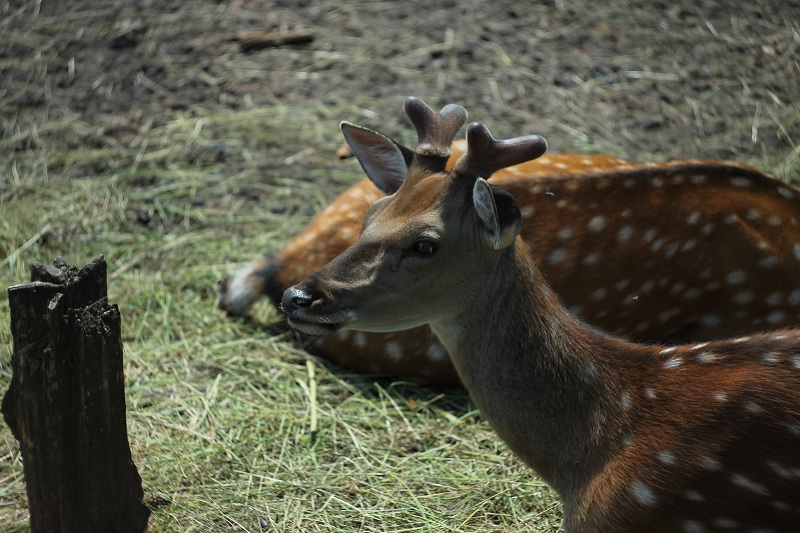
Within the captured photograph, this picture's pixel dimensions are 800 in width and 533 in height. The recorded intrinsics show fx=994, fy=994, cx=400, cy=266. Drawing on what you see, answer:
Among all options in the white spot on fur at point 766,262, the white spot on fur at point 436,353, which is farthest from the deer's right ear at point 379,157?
the white spot on fur at point 766,262

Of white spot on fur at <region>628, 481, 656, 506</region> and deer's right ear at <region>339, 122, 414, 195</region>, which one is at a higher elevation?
deer's right ear at <region>339, 122, 414, 195</region>

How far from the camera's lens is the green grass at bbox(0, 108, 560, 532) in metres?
4.21

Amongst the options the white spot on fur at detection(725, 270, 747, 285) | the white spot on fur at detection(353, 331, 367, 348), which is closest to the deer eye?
the white spot on fur at detection(353, 331, 367, 348)

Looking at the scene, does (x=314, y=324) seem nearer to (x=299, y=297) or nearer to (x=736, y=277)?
(x=299, y=297)

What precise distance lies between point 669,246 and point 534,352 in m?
1.58

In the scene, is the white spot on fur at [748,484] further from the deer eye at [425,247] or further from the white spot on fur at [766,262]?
the white spot on fur at [766,262]

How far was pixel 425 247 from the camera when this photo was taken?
354 centimetres

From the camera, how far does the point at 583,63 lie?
26.0 ft

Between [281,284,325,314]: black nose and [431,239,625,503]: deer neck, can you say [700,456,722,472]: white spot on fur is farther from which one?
[281,284,325,314]: black nose

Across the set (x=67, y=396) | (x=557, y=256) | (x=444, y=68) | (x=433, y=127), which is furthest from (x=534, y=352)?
(x=444, y=68)

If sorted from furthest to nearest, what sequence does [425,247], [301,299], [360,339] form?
[360,339] < [425,247] < [301,299]

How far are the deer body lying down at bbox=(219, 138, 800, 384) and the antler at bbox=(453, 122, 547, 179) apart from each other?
4.58 feet

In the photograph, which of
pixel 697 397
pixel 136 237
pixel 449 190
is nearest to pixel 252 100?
pixel 136 237

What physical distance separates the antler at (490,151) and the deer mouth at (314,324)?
2.31 ft
